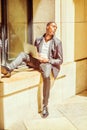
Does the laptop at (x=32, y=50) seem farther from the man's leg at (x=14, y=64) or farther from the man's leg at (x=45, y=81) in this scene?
the man's leg at (x=45, y=81)

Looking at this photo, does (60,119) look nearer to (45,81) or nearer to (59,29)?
(45,81)

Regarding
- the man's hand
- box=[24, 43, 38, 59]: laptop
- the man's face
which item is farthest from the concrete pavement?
the man's face

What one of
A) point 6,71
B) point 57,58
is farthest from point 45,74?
point 6,71

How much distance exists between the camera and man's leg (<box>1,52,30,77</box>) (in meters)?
4.81

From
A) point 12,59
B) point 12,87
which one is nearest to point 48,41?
point 12,59

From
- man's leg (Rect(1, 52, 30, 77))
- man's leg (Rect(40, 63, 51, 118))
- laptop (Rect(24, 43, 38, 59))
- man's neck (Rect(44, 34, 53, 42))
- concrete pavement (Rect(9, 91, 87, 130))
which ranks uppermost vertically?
man's neck (Rect(44, 34, 53, 42))

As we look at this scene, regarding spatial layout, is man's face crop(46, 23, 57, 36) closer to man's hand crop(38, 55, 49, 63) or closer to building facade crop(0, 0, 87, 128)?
building facade crop(0, 0, 87, 128)

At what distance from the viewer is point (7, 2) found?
511cm

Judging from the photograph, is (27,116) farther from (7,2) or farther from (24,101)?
(7,2)

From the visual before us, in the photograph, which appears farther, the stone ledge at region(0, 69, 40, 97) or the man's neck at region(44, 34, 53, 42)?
the man's neck at region(44, 34, 53, 42)

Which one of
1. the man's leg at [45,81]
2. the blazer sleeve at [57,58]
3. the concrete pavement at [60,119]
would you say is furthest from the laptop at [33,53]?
the concrete pavement at [60,119]

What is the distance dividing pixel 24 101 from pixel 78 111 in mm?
1075

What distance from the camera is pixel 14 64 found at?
496cm

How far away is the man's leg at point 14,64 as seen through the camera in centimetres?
481
